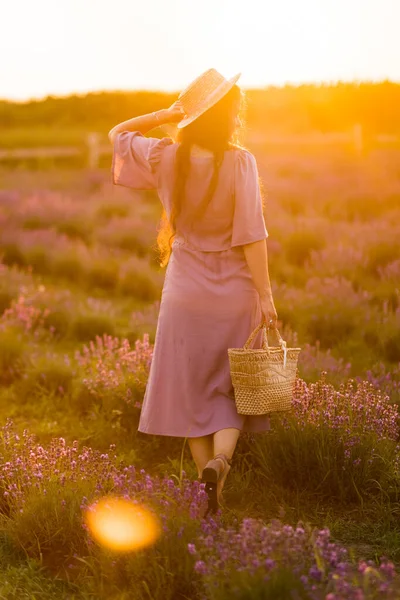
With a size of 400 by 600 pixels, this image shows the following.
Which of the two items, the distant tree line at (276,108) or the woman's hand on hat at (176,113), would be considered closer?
the woman's hand on hat at (176,113)

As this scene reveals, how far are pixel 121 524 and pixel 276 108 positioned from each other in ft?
112

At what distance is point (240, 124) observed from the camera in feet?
12.3

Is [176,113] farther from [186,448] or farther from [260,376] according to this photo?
[186,448]

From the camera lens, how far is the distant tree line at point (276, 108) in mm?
30156

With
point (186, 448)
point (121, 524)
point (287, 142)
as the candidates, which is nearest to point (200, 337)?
point (121, 524)

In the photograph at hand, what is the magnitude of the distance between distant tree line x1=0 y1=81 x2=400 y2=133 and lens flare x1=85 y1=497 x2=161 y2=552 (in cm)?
1807

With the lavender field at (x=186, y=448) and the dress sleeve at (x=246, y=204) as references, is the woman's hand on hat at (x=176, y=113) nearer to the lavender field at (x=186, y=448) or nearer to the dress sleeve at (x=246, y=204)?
the dress sleeve at (x=246, y=204)

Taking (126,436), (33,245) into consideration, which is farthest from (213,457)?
(33,245)

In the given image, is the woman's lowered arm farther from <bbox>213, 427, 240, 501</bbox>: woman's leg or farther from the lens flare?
the lens flare

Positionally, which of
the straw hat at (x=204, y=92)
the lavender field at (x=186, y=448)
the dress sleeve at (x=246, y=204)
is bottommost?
the lavender field at (x=186, y=448)

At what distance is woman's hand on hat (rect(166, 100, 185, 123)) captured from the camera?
3.72 metres

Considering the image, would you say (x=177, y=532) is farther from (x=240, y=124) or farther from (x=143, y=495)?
(x=240, y=124)

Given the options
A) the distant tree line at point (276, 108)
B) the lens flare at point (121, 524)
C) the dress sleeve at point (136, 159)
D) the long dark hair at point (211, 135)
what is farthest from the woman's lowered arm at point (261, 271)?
the distant tree line at point (276, 108)

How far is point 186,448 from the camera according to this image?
480 centimetres
